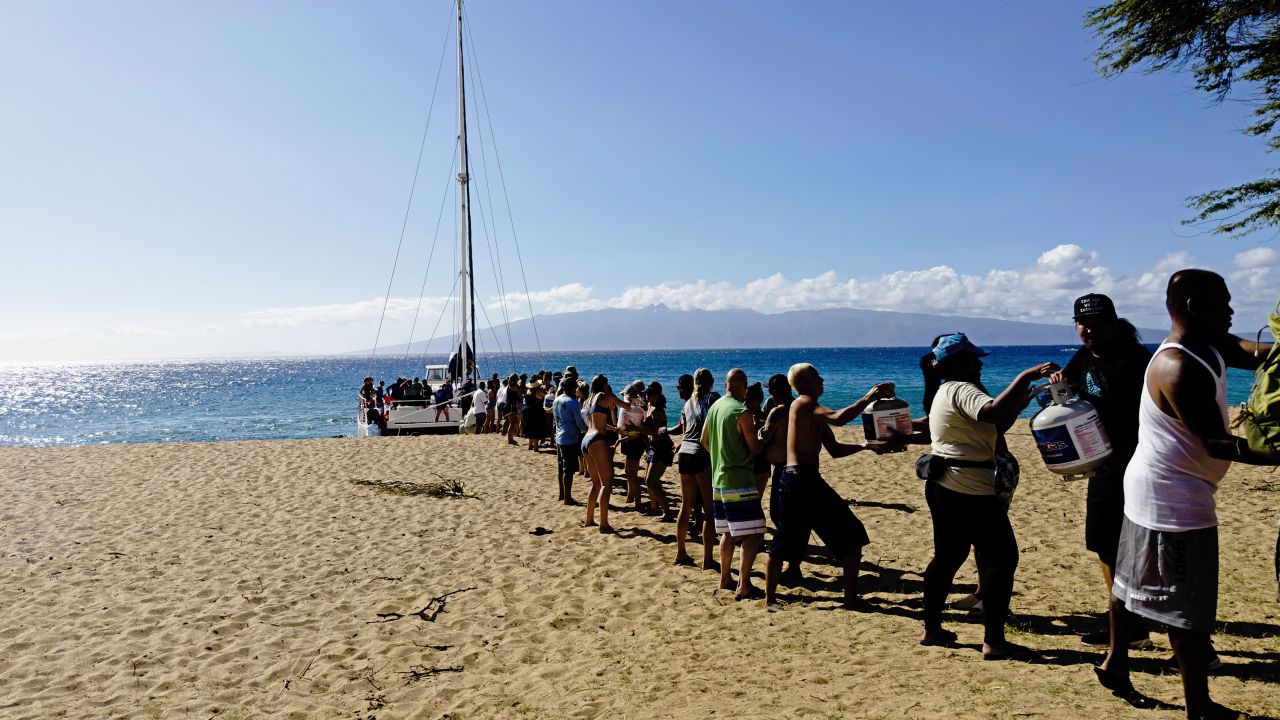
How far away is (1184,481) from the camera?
105 inches

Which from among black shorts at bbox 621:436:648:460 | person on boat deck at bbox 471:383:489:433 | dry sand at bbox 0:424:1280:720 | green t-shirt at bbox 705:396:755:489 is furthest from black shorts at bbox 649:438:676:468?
person on boat deck at bbox 471:383:489:433

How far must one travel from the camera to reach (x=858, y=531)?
484cm

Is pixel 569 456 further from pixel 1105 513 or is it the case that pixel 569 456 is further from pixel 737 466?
pixel 1105 513

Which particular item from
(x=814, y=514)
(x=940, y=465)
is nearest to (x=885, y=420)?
(x=940, y=465)

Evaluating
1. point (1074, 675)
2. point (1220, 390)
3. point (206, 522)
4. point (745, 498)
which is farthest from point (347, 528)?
point (1220, 390)

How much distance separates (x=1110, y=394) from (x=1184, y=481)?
3.64ft

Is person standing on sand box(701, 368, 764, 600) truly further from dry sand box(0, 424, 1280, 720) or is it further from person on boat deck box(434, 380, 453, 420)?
person on boat deck box(434, 380, 453, 420)

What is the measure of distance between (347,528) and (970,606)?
6929 millimetres

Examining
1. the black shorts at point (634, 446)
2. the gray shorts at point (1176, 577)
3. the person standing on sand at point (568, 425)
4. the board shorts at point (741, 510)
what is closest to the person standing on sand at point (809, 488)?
the board shorts at point (741, 510)

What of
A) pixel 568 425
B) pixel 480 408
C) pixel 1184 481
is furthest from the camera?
pixel 480 408

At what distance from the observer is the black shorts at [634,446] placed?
324 inches

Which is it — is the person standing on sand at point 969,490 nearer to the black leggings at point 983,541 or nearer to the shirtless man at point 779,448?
the black leggings at point 983,541

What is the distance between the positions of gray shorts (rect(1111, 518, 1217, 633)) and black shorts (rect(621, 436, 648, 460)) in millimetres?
5781

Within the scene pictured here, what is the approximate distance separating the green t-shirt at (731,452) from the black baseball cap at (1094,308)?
2365 millimetres
